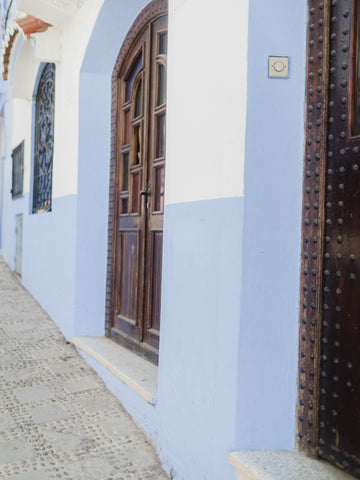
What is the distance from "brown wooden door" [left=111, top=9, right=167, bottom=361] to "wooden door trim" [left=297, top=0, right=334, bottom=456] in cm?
142

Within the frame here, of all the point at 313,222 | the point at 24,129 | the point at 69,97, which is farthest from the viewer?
the point at 24,129

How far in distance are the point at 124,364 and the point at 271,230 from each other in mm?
1809

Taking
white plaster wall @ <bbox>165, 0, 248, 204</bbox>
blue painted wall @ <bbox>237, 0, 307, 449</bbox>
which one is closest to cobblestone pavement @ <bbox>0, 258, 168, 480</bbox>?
blue painted wall @ <bbox>237, 0, 307, 449</bbox>

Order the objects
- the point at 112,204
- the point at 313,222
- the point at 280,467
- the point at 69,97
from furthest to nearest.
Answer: the point at 69,97 < the point at 112,204 < the point at 313,222 < the point at 280,467

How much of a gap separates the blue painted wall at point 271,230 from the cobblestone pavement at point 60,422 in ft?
2.74

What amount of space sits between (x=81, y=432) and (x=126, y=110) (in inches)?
102

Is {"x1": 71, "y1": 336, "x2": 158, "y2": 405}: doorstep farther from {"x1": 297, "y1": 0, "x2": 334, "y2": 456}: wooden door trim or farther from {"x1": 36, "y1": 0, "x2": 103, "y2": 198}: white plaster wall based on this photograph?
{"x1": 36, "y1": 0, "x2": 103, "y2": 198}: white plaster wall

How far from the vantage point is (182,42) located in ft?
8.13

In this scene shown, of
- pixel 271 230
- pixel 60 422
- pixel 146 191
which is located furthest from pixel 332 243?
pixel 60 422

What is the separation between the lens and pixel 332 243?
190cm

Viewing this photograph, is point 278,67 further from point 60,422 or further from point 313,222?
point 60,422

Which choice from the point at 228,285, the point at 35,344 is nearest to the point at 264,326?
the point at 228,285

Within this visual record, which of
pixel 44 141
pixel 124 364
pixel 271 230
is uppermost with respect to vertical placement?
pixel 44 141

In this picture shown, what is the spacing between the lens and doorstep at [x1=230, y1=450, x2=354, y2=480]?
5.86 ft
